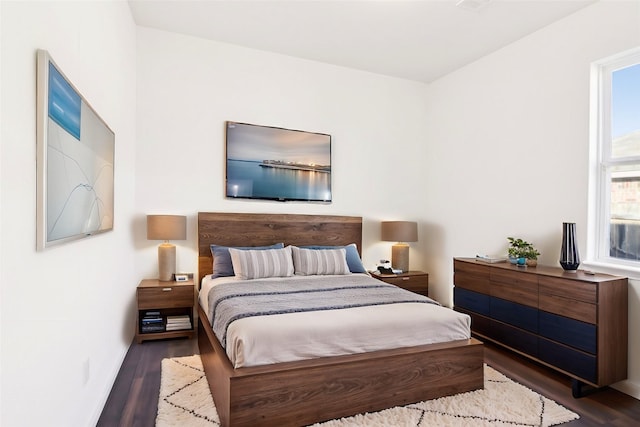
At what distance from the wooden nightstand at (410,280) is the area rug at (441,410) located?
1.69m

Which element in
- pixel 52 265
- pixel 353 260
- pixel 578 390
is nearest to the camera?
pixel 52 265

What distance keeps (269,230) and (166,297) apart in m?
1.23

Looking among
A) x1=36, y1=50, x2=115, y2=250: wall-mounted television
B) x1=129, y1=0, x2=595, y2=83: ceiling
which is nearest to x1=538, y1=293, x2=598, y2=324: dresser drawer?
x1=129, y1=0, x2=595, y2=83: ceiling

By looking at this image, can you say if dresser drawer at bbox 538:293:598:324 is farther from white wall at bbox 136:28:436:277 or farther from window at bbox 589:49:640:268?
white wall at bbox 136:28:436:277

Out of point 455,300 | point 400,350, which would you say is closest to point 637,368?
point 455,300

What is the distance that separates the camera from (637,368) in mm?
2625

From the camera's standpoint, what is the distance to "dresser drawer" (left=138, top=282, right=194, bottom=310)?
3.39 m

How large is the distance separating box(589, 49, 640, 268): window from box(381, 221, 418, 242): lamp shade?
1.83 meters

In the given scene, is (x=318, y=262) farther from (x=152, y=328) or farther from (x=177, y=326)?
(x=152, y=328)

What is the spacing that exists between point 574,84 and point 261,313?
3.11 metres

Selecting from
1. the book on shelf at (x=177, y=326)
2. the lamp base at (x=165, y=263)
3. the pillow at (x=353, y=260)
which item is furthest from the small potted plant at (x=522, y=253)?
the lamp base at (x=165, y=263)

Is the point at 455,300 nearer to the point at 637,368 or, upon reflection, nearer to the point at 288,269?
the point at 637,368

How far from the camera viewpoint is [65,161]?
159cm

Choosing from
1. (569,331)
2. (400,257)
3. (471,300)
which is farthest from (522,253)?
(400,257)
